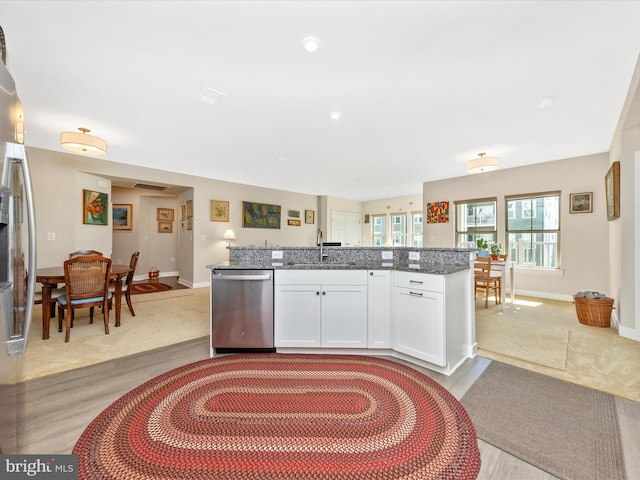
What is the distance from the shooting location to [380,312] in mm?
2482

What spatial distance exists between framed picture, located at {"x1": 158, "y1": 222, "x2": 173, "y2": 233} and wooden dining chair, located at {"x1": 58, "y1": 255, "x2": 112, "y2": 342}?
4.83 meters

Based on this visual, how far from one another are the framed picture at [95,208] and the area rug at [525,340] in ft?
21.8

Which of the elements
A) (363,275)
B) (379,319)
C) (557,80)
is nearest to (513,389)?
(379,319)

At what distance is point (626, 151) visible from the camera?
3.04 metres

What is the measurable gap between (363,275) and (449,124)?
93.3 inches

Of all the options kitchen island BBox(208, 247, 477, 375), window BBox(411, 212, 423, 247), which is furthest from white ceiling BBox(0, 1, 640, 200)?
window BBox(411, 212, 423, 247)

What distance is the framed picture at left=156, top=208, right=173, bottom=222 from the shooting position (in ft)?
24.8

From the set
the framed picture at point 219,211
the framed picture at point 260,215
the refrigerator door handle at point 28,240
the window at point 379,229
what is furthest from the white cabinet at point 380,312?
the window at point 379,229

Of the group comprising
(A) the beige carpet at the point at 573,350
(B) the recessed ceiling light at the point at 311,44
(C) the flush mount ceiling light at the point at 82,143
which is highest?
(B) the recessed ceiling light at the point at 311,44

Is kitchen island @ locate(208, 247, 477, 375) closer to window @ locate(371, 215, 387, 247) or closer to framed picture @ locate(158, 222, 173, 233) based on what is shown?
framed picture @ locate(158, 222, 173, 233)

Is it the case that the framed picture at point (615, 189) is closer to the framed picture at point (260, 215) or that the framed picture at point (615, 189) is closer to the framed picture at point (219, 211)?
the framed picture at point (260, 215)

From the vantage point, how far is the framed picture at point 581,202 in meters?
4.65

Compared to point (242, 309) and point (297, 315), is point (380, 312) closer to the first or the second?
point (297, 315)

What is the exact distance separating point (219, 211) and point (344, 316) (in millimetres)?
5057
